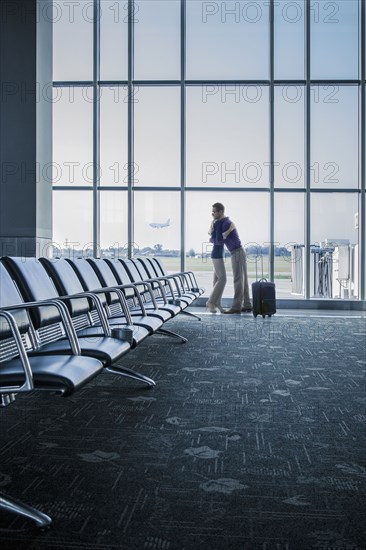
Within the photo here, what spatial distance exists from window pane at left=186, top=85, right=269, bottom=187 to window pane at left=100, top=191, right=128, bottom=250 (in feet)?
3.54

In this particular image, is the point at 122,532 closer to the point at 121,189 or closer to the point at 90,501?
the point at 90,501

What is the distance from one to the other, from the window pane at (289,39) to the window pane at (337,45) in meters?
0.21

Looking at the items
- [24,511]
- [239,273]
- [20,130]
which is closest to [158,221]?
[239,273]

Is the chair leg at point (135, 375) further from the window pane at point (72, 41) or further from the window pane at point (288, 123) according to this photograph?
the window pane at point (72, 41)

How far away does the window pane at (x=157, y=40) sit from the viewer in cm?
880

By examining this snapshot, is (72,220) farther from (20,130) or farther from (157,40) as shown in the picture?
(157,40)

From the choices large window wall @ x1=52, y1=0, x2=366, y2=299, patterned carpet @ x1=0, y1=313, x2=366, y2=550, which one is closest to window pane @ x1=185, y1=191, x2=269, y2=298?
large window wall @ x1=52, y1=0, x2=366, y2=299

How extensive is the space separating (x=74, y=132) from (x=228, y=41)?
277cm

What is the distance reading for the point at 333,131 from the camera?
28.8 feet

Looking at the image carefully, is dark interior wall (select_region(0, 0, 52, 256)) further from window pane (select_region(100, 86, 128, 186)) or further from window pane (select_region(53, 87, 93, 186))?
window pane (select_region(100, 86, 128, 186))

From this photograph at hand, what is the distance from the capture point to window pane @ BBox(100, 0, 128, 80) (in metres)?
8.82

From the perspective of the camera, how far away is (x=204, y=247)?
8906mm

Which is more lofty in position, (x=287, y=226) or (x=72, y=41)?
(x=72, y=41)

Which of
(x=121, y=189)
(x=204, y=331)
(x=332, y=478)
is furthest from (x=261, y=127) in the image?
(x=332, y=478)
